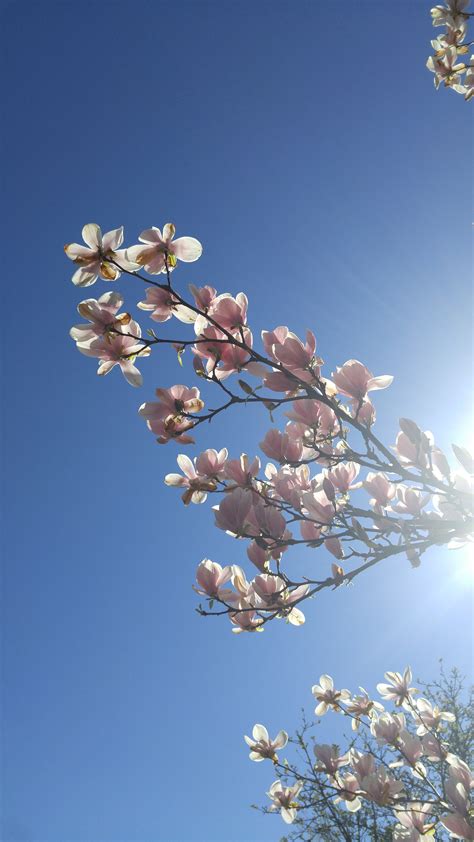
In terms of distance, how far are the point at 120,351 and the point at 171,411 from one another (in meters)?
0.26

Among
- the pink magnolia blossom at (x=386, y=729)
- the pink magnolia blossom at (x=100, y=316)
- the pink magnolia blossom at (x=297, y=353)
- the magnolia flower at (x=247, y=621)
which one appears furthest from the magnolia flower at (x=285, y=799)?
the pink magnolia blossom at (x=100, y=316)

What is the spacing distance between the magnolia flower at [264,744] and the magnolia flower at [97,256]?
Answer: 101 inches

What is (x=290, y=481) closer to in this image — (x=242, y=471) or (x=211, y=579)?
(x=242, y=471)

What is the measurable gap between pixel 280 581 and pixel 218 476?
0.45 metres

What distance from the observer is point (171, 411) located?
1606 mm

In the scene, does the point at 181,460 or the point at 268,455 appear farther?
the point at 181,460

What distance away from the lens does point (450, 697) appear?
6.97m

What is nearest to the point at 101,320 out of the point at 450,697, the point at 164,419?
the point at 164,419

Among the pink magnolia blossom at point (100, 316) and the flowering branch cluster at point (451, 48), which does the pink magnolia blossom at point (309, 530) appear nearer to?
the pink magnolia blossom at point (100, 316)

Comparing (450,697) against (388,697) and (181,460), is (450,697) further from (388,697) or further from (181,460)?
(181,460)

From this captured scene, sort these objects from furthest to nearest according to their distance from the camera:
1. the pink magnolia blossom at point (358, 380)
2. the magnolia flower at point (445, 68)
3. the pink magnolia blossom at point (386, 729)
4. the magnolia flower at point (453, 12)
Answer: the pink magnolia blossom at point (386, 729) < the magnolia flower at point (445, 68) < the magnolia flower at point (453, 12) < the pink magnolia blossom at point (358, 380)

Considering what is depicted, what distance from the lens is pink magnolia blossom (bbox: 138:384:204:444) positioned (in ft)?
5.27

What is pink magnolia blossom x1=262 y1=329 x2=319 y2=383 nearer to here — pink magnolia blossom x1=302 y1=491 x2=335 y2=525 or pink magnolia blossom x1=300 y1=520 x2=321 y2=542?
pink magnolia blossom x1=302 y1=491 x2=335 y2=525

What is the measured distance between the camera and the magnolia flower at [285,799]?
282 cm
